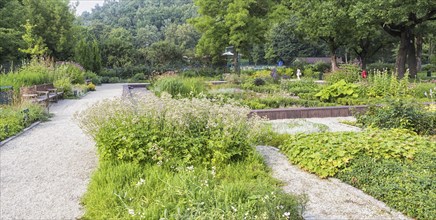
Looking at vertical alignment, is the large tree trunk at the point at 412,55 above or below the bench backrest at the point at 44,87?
above

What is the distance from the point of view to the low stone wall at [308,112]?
985 centimetres

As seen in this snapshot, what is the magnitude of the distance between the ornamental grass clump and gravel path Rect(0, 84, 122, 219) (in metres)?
0.66

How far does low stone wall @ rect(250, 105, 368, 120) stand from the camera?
32.3 ft

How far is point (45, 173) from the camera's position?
17.5 ft

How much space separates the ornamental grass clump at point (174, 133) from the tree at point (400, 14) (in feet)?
55.6

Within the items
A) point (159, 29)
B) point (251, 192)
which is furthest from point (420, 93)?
point (159, 29)

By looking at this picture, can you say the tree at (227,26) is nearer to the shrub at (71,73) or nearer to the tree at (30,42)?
the shrub at (71,73)

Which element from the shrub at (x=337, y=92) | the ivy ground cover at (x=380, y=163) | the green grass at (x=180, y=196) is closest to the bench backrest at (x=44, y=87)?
the shrub at (x=337, y=92)

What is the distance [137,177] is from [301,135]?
9.74 ft

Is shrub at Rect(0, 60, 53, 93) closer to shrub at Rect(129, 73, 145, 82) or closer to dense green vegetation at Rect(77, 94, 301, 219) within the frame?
dense green vegetation at Rect(77, 94, 301, 219)

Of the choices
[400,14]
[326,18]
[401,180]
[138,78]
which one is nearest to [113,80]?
[138,78]

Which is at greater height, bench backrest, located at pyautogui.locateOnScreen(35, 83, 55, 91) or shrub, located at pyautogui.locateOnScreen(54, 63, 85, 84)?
shrub, located at pyautogui.locateOnScreen(54, 63, 85, 84)

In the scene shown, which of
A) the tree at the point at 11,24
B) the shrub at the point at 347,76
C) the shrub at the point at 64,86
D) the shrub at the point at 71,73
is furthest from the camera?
the tree at the point at 11,24

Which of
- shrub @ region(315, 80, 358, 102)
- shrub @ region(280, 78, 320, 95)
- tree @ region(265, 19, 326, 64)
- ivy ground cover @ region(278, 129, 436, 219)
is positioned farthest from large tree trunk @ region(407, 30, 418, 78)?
tree @ region(265, 19, 326, 64)
